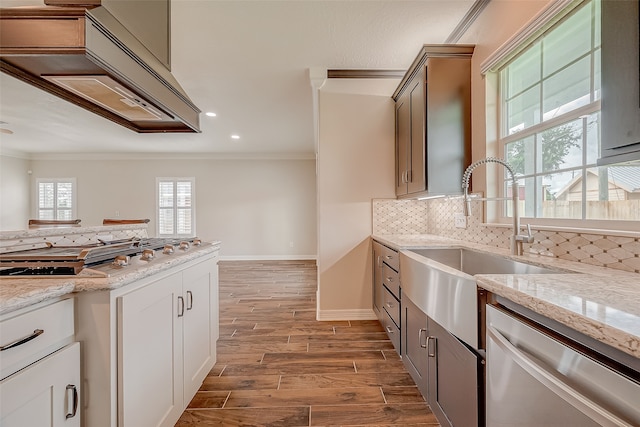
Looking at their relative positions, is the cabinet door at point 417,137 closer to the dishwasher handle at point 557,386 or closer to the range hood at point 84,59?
the dishwasher handle at point 557,386

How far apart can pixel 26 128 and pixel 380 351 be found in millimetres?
6946

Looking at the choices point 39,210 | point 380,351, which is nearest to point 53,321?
point 380,351

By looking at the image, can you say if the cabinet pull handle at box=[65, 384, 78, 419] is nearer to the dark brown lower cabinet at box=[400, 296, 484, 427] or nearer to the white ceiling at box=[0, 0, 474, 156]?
the dark brown lower cabinet at box=[400, 296, 484, 427]

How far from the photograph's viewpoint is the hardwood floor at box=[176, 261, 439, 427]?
162 centimetres

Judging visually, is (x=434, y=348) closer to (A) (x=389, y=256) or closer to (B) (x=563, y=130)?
(A) (x=389, y=256)

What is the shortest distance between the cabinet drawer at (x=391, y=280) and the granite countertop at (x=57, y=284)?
1548 millimetres

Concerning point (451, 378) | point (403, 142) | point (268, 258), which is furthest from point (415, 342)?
point (268, 258)

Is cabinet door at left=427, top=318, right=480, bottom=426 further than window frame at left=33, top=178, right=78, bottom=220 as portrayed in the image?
No

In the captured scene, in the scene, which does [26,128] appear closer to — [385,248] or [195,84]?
[195,84]

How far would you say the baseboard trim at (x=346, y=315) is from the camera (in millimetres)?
3068

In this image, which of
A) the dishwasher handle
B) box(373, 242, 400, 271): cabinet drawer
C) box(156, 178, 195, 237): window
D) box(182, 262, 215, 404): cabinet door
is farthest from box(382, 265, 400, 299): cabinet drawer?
box(156, 178, 195, 237): window

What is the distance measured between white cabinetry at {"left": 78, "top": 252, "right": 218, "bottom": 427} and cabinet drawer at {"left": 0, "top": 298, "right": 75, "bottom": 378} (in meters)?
0.05

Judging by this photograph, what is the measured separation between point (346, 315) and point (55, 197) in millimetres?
8234

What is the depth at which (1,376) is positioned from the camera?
73cm
